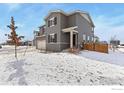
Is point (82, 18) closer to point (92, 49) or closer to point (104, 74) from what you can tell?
point (92, 49)

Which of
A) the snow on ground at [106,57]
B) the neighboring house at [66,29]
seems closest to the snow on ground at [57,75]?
the snow on ground at [106,57]

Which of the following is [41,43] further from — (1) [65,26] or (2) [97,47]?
(2) [97,47]

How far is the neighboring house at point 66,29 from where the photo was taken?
1831 centimetres

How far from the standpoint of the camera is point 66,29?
17766 mm

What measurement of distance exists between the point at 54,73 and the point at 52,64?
1.45 metres

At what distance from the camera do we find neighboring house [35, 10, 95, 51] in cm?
1831

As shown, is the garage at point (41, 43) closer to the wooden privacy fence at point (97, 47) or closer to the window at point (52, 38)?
the window at point (52, 38)

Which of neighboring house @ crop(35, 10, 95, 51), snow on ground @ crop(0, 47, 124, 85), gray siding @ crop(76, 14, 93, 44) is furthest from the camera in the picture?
gray siding @ crop(76, 14, 93, 44)

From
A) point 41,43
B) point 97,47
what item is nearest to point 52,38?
point 41,43

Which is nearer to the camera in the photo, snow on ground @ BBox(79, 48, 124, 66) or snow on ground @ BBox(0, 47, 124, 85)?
snow on ground @ BBox(0, 47, 124, 85)

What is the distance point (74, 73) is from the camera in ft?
28.6

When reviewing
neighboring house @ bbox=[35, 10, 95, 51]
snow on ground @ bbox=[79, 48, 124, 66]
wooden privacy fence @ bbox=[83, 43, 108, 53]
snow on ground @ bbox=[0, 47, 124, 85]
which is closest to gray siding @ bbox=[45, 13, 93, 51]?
neighboring house @ bbox=[35, 10, 95, 51]

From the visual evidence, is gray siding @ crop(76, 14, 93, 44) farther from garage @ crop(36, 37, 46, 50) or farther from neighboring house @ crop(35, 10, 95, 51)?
garage @ crop(36, 37, 46, 50)

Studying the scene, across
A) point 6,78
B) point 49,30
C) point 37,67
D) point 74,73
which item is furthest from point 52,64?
point 49,30
